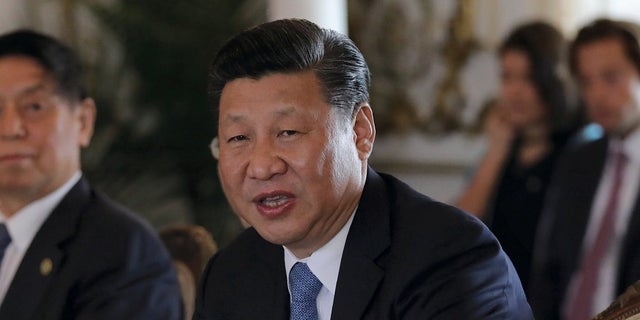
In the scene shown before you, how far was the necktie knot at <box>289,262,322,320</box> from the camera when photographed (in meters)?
2.25

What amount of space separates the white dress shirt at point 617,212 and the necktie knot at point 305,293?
1.53 metres

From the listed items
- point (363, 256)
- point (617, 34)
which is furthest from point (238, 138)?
point (617, 34)

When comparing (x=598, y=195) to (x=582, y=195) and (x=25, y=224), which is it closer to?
(x=582, y=195)

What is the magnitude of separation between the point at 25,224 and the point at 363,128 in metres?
1.27

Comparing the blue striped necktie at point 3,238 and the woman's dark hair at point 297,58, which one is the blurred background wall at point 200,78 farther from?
the woman's dark hair at point 297,58

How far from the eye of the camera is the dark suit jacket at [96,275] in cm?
291

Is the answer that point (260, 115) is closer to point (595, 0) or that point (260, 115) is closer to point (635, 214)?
point (635, 214)

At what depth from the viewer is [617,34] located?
3.77 metres

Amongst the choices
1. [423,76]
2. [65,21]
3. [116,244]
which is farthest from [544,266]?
[65,21]

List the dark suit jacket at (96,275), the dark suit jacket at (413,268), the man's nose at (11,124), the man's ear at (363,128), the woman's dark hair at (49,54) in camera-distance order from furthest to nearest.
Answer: the woman's dark hair at (49,54) < the man's nose at (11,124) < the dark suit jacket at (96,275) < the man's ear at (363,128) < the dark suit jacket at (413,268)

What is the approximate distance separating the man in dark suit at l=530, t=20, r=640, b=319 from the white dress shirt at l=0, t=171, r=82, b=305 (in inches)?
60.3

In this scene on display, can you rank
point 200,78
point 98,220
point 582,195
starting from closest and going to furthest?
point 98,220
point 582,195
point 200,78

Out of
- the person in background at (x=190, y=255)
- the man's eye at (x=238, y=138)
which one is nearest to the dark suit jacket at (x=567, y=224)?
the person in background at (x=190, y=255)

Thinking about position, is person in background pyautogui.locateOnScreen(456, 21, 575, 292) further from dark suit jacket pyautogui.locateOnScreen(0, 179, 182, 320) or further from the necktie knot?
the necktie knot
